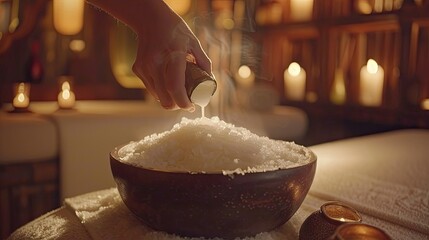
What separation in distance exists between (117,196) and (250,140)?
407mm

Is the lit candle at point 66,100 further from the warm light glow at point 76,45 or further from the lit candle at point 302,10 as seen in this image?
the lit candle at point 302,10

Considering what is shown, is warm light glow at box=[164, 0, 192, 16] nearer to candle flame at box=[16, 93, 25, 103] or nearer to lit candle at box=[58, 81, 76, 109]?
lit candle at box=[58, 81, 76, 109]

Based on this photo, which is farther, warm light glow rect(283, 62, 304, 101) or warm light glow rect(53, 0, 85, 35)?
warm light glow rect(53, 0, 85, 35)

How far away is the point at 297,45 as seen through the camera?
3447 mm

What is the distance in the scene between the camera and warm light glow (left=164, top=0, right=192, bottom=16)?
3859 millimetres

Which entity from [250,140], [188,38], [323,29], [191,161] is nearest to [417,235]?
[250,140]

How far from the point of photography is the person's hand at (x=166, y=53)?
0.93 metres

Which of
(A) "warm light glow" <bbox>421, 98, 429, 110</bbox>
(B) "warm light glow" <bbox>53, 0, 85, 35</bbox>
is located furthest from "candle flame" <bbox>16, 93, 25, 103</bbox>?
(A) "warm light glow" <bbox>421, 98, 429, 110</bbox>

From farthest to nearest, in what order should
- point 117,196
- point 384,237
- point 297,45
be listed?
1. point 297,45
2. point 117,196
3. point 384,237

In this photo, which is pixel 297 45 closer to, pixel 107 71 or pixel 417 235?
pixel 107 71

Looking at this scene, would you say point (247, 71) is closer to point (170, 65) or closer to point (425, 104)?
point (425, 104)

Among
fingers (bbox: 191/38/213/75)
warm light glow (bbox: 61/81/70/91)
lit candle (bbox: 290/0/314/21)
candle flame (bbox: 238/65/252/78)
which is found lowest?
warm light glow (bbox: 61/81/70/91)

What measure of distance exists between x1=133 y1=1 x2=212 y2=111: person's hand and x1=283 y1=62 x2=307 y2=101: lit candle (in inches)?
95.4

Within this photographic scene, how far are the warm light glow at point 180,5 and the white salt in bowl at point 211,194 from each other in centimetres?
314
